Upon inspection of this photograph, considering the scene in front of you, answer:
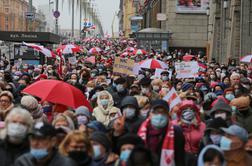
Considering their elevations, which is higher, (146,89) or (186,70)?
(186,70)

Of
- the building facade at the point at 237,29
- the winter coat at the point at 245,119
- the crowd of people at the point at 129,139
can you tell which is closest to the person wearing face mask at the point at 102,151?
the crowd of people at the point at 129,139

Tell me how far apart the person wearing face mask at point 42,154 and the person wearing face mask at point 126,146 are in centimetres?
51

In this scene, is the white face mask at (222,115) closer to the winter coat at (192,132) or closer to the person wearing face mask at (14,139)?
the winter coat at (192,132)

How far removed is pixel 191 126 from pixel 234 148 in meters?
1.31

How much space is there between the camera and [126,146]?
7.07 meters

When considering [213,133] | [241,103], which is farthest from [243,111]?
[213,133]

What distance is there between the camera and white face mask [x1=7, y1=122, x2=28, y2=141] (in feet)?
23.0

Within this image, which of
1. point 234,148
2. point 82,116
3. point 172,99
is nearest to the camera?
point 234,148

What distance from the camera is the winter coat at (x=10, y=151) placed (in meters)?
7.01

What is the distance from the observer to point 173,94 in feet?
37.1

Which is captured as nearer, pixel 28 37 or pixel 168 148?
pixel 168 148

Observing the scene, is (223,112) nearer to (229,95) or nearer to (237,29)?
(229,95)

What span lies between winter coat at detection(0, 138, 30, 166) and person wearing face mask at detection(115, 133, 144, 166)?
879 mm

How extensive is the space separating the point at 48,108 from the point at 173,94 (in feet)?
6.14
